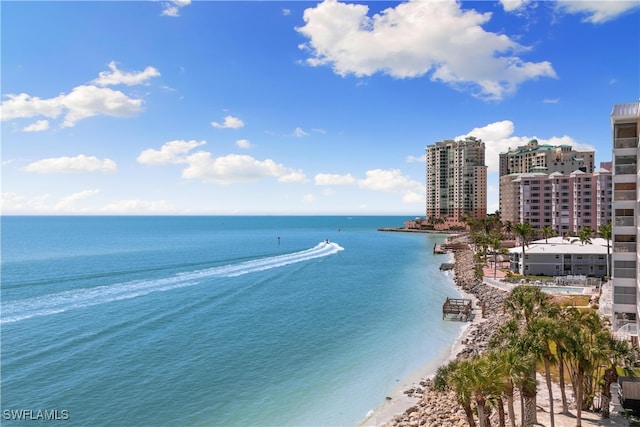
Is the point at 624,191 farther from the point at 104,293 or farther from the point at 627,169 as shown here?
the point at 104,293

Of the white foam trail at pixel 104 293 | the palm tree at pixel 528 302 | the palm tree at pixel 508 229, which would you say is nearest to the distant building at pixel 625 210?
the palm tree at pixel 528 302

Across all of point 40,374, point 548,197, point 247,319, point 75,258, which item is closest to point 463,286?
point 247,319

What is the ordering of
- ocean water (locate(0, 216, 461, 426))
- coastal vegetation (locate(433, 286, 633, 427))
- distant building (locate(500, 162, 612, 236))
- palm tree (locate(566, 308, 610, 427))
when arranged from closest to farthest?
coastal vegetation (locate(433, 286, 633, 427)), palm tree (locate(566, 308, 610, 427)), ocean water (locate(0, 216, 461, 426)), distant building (locate(500, 162, 612, 236))

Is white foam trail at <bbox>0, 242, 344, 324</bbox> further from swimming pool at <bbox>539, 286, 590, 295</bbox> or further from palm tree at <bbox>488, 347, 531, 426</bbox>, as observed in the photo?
swimming pool at <bbox>539, 286, 590, 295</bbox>

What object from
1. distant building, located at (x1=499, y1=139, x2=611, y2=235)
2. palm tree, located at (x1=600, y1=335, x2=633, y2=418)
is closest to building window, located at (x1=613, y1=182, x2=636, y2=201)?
palm tree, located at (x1=600, y1=335, x2=633, y2=418)

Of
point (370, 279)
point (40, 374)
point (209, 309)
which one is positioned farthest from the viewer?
point (370, 279)

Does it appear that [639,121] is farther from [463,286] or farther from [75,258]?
[75,258]

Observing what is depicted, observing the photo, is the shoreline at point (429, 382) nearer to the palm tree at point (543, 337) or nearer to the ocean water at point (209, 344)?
the ocean water at point (209, 344)
